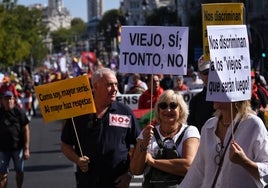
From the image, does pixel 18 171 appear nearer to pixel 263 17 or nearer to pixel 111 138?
pixel 111 138

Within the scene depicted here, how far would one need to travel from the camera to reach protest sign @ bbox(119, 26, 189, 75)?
6.77m

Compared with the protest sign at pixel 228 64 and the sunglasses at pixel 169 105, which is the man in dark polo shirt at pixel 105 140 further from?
the protest sign at pixel 228 64

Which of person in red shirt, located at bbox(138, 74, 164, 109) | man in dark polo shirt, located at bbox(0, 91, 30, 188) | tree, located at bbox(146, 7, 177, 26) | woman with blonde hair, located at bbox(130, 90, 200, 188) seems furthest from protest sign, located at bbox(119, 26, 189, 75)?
tree, located at bbox(146, 7, 177, 26)

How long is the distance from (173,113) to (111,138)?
76 cm

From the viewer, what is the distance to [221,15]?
657cm

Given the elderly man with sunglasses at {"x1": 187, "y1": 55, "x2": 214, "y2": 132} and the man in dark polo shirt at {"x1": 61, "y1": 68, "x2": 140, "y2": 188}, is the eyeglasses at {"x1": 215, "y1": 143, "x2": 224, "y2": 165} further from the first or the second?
the elderly man with sunglasses at {"x1": 187, "y1": 55, "x2": 214, "y2": 132}

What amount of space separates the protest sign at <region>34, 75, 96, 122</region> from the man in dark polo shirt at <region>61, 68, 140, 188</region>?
0.16 meters

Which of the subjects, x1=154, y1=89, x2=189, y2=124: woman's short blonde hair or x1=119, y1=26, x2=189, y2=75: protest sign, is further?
x1=119, y1=26, x2=189, y2=75: protest sign

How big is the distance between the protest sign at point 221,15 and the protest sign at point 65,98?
1.25m

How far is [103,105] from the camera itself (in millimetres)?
7133

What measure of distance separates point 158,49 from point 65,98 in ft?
3.66

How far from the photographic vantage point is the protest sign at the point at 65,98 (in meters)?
7.26

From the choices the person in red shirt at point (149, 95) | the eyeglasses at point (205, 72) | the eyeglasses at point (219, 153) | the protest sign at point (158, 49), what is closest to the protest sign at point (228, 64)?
the eyeglasses at point (219, 153)

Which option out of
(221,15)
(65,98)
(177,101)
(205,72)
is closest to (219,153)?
(177,101)
